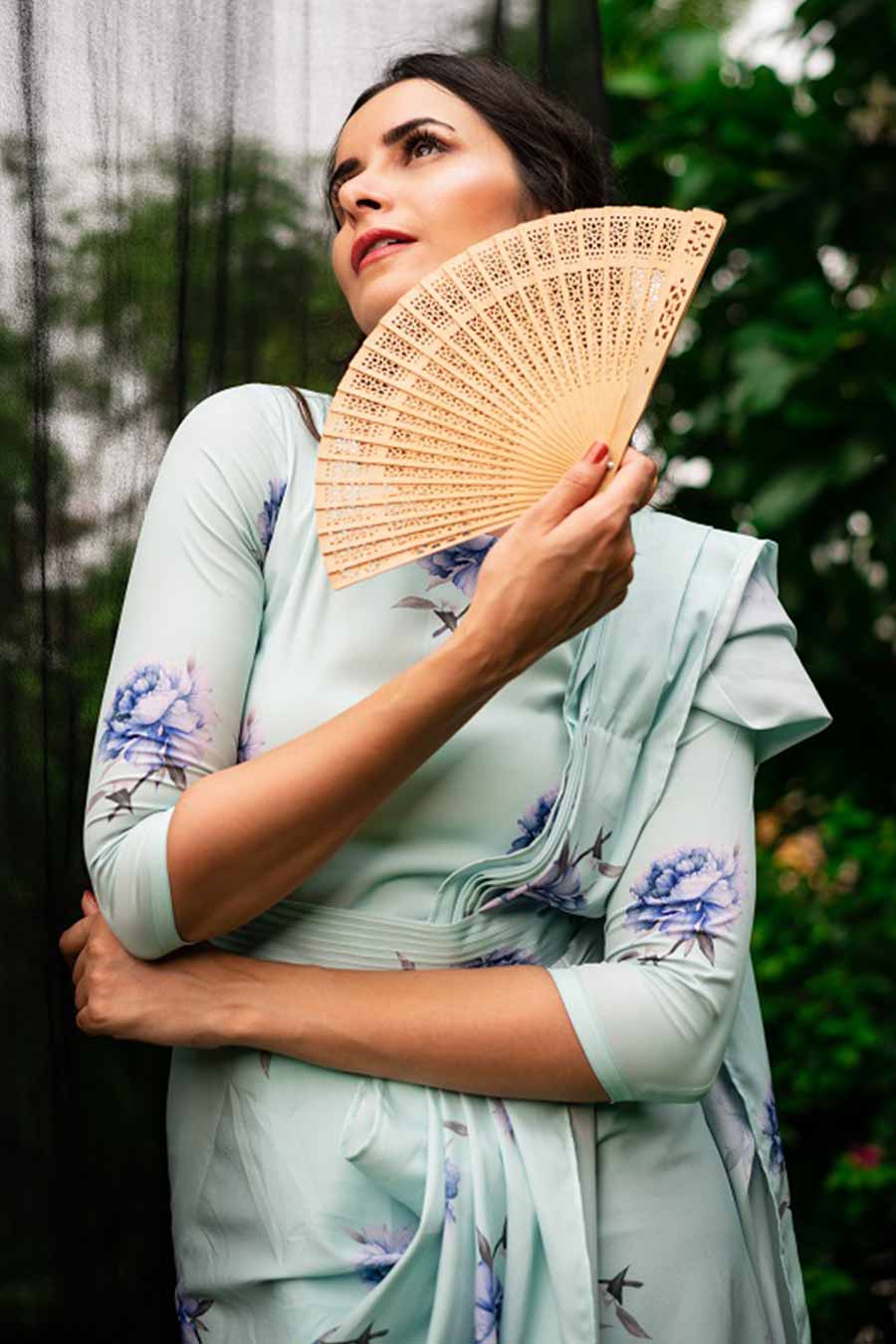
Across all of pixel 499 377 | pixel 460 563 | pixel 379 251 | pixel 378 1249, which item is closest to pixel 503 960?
pixel 378 1249

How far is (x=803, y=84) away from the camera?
333 centimetres

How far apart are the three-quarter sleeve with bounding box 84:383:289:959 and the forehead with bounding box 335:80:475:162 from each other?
39 cm

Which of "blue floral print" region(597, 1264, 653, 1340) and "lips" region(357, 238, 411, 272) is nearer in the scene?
"blue floral print" region(597, 1264, 653, 1340)

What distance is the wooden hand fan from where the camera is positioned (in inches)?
50.4

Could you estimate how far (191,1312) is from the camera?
4.40 ft

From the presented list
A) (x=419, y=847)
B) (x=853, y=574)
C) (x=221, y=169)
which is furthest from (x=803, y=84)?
(x=419, y=847)

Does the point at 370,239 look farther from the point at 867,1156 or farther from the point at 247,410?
the point at 867,1156

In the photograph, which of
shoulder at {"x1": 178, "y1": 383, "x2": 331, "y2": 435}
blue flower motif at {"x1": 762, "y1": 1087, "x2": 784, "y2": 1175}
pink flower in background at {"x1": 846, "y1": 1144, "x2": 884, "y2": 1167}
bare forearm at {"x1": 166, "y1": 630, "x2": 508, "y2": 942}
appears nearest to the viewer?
bare forearm at {"x1": 166, "y1": 630, "x2": 508, "y2": 942}

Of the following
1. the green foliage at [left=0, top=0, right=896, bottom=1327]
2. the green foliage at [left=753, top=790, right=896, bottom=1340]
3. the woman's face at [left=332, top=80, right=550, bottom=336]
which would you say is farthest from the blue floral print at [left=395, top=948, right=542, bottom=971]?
the green foliage at [left=753, top=790, right=896, bottom=1340]

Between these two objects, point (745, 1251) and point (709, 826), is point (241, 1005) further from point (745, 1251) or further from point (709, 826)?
point (745, 1251)

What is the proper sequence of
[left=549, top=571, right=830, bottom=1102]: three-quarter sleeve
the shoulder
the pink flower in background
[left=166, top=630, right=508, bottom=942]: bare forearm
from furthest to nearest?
1. the pink flower in background
2. the shoulder
3. [left=549, top=571, right=830, bottom=1102]: three-quarter sleeve
4. [left=166, top=630, right=508, bottom=942]: bare forearm

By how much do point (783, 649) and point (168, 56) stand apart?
0.91 metres

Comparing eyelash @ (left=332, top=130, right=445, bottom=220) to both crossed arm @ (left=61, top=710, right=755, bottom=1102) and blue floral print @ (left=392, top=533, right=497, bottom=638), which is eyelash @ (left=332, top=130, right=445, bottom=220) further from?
crossed arm @ (left=61, top=710, right=755, bottom=1102)

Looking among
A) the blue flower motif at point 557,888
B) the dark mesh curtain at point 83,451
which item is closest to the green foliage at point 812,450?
the dark mesh curtain at point 83,451
